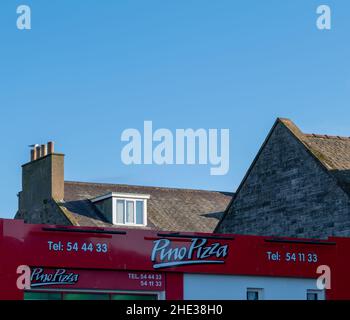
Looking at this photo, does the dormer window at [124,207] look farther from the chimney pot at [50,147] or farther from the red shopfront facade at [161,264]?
the red shopfront facade at [161,264]

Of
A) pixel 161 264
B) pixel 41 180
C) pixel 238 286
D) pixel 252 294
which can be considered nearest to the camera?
pixel 161 264

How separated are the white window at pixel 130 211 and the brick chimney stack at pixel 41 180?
3.20 metres

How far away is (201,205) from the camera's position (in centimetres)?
6309

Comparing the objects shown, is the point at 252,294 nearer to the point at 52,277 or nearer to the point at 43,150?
the point at 52,277

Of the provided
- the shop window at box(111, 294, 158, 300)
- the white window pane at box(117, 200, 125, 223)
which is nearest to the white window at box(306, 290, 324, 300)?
the shop window at box(111, 294, 158, 300)

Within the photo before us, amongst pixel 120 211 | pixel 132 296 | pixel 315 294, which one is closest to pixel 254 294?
pixel 315 294

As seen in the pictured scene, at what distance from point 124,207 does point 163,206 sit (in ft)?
12.5

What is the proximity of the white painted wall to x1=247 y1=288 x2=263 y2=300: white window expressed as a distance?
110 mm

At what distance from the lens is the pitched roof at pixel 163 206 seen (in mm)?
56406

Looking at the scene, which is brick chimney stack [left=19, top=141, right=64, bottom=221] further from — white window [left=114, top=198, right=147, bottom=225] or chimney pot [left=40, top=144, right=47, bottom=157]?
white window [left=114, top=198, right=147, bottom=225]

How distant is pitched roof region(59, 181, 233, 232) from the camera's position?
56406 mm

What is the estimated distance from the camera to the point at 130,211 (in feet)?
189
